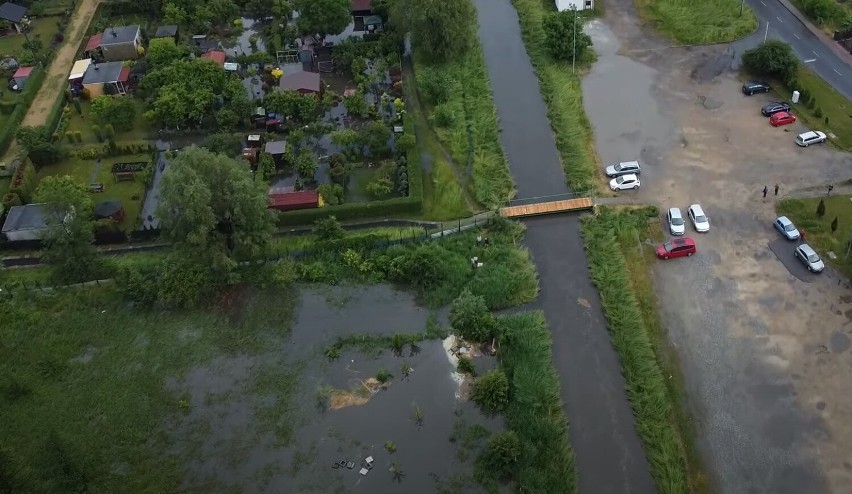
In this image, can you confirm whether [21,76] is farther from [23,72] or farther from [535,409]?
[535,409]

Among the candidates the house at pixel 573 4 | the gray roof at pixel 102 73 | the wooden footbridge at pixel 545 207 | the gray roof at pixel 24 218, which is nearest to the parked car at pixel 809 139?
the wooden footbridge at pixel 545 207

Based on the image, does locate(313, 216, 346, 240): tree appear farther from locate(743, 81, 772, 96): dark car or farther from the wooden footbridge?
locate(743, 81, 772, 96): dark car

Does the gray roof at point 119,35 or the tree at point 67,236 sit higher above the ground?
the gray roof at point 119,35

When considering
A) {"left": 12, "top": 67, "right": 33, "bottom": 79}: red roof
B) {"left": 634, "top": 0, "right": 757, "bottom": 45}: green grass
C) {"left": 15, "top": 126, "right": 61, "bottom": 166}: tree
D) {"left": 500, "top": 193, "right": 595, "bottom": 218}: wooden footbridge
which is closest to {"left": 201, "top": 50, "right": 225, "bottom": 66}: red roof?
{"left": 12, "top": 67, "right": 33, "bottom": 79}: red roof

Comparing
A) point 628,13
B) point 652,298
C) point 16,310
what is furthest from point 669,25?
point 16,310

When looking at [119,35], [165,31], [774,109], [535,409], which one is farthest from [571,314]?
[119,35]

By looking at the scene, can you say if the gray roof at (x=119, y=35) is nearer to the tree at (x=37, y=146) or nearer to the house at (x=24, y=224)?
the tree at (x=37, y=146)
